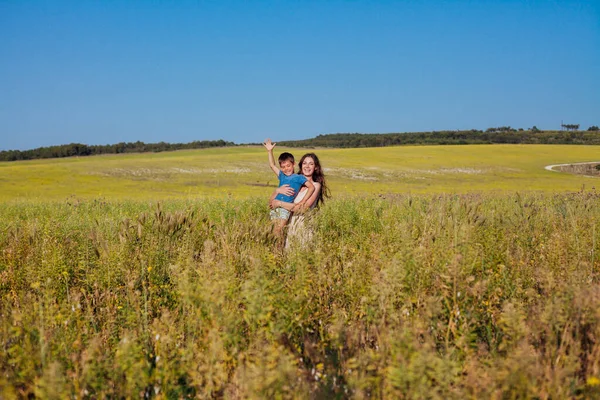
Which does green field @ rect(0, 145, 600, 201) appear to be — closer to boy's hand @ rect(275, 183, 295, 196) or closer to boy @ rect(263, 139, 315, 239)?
boy @ rect(263, 139, 315, 239)

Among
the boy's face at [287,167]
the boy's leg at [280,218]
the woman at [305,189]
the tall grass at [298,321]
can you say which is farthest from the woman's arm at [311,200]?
the tall grass at [298,321]

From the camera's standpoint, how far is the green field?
25.3 metres

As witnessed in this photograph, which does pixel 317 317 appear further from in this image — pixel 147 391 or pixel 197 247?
pixel 197 247

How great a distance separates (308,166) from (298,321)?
475 cm

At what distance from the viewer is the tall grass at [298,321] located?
258 centimetres

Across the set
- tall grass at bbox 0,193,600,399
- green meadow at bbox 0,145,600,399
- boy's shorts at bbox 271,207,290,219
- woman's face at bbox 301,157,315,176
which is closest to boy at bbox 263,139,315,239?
boy's shorts at bbox 271,207,290,219

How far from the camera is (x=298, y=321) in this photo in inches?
131

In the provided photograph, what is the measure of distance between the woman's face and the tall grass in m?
1.98

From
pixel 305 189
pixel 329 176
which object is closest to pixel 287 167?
pixel 305 189

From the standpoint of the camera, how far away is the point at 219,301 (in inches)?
116

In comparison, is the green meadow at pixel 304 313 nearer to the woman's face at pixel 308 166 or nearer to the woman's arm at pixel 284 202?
the woman's arm at pixel 284 202

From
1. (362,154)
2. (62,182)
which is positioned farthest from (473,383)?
(362,154)

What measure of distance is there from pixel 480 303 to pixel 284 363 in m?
2.35

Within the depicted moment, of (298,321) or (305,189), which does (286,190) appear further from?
(298,321)
